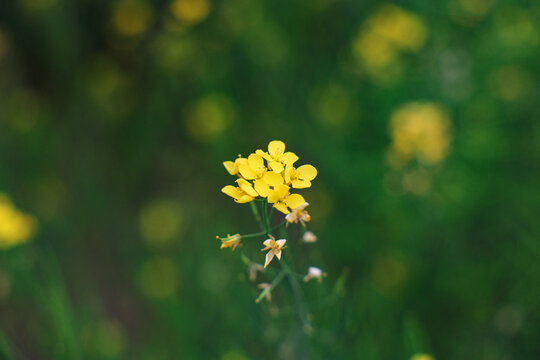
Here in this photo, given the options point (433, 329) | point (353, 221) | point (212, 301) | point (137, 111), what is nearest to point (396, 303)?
point (433, 329)

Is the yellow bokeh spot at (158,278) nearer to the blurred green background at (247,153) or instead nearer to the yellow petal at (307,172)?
the blurred green background at (247,153)

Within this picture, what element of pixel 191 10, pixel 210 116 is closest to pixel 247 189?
pixel 210 116

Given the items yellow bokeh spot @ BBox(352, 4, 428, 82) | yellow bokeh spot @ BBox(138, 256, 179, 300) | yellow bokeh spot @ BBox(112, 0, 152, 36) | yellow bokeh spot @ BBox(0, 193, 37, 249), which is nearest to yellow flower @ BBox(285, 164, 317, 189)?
yellow bokeh spot @ BBox(0, 193, 37, 249)

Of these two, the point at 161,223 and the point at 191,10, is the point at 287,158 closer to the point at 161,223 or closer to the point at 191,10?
the point at 161,223

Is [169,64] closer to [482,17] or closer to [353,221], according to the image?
[353,221]

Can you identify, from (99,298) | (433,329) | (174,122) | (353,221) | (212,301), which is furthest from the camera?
(174,122)

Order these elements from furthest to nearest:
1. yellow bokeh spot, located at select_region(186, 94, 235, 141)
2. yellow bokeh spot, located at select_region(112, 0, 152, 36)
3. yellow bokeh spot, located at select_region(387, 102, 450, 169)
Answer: yellow bokeh spot, located at select_region(112, 0, 152, 36), yellow bokeh spot, located at select_region(186, 94, 235, 141), yellow bokeh spot, located at select_region(387, 102, 450, 169)

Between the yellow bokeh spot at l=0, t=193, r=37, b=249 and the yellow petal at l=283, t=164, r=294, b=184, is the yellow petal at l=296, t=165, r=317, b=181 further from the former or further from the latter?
the yellow bokeh spot at l=0, t=193, r=37, b=249
